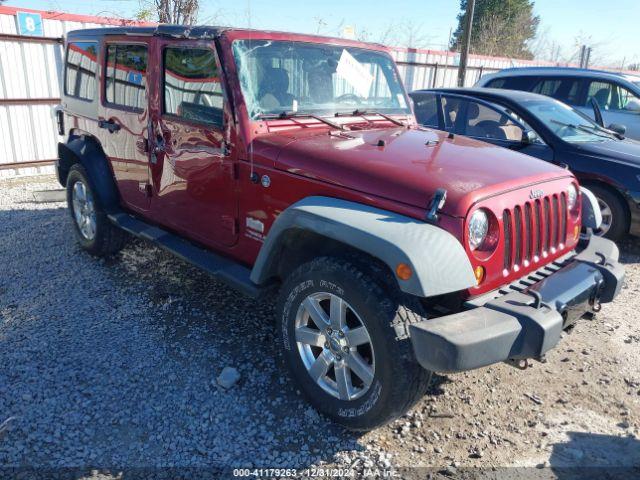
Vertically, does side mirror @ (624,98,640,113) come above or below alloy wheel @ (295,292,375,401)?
above

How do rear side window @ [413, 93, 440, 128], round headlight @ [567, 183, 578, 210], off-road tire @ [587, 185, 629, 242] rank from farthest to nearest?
rear side window @ [413, 93, 440, 128]
off-road tire @ [587, 185, 629, 242]
round headlight @ [567, 183, 578, 210]

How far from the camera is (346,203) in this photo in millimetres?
2688

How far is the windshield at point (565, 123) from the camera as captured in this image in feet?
19.1

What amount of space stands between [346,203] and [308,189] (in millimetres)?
294

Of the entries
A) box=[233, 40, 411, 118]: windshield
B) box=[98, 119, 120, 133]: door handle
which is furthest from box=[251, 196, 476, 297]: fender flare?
box=[98, 119, 120, 133]: door handle

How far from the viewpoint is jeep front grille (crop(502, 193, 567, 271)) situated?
2.63 meters

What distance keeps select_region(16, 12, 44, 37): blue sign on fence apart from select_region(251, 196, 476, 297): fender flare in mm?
7515

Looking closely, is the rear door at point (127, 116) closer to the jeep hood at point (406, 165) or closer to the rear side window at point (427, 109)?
the jeep hood at point (406, 165)

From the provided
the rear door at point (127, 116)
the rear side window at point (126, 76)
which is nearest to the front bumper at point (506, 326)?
the rear door at point (127, 116)

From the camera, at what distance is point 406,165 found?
2.77 m

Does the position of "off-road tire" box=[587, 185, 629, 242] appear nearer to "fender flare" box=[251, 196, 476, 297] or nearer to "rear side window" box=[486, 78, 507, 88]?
"rear side window" box=[486, 78, 507, 88]

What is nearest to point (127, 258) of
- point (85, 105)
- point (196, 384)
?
point (85, 105)

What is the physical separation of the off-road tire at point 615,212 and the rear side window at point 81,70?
5.27 meters

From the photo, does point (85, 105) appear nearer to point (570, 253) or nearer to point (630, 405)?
point (570, 253)
